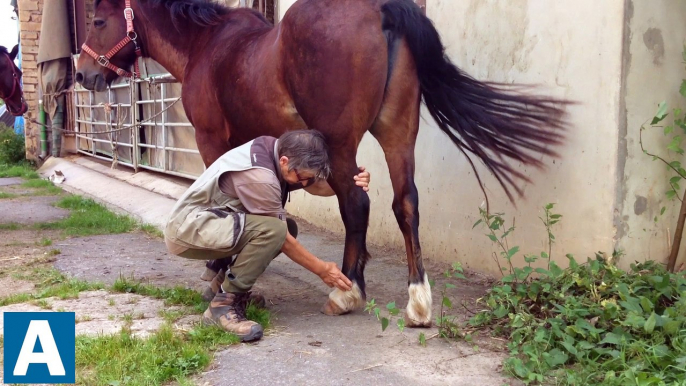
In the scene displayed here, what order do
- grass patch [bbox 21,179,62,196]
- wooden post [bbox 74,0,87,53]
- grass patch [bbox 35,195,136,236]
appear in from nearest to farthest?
1. grass patch [bbox 35,195,136,236]
2. grass patch [bbox 21,179,62,196]
3. wooden post [bbox 74,0,87,53]

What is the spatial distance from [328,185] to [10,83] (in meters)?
6.82

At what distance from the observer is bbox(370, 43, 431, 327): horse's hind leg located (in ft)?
10.6

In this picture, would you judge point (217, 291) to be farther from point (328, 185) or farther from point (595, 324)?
point (595, 324)

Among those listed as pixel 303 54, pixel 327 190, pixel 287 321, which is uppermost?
pixel 303 54

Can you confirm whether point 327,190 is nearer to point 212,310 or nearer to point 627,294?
point 212,310

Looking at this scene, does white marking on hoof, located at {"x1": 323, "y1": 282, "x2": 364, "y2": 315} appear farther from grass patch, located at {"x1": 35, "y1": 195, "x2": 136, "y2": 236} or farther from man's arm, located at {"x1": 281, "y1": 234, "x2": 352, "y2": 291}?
grass patch, located at {"x1": 35, "y1": 195, "x2": 136, "y2": 236}

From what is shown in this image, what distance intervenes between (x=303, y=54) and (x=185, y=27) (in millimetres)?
1576

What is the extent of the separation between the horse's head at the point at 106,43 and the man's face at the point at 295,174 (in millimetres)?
2395

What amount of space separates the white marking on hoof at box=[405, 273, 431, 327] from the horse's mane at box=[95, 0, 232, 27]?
2430 millimetres

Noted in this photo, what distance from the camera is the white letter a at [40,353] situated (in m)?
2.52

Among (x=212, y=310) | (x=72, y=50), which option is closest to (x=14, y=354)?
(x=212, y=310)

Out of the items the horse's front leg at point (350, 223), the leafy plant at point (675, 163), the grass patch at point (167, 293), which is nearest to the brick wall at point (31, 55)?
the grass patch at point (167, 293)

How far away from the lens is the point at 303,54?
130 inches

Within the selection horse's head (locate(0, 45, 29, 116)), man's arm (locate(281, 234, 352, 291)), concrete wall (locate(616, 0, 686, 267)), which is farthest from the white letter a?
horse's head (locate(0, 45, 29, 116))
